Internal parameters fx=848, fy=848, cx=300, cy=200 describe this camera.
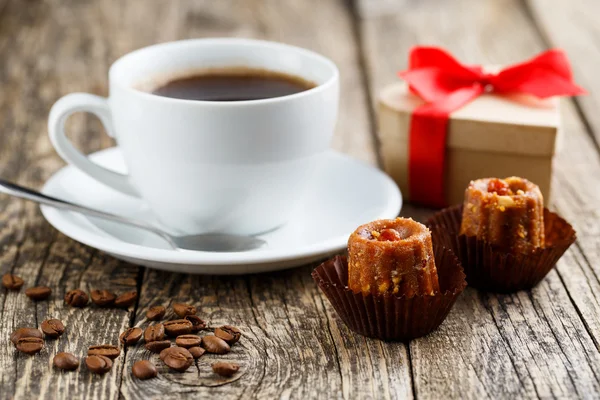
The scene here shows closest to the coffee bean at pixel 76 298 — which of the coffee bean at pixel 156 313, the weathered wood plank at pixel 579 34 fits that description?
the coffee bean at pixel 156 313

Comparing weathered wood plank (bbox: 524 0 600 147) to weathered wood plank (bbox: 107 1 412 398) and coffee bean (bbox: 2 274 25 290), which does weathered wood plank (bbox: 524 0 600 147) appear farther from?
coffee bean (bbox: 2 274 25 290)

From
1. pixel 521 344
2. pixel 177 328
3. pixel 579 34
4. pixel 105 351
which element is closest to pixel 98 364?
pixel 105 351

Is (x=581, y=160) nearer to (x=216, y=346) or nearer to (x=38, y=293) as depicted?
(x=216, y=346)

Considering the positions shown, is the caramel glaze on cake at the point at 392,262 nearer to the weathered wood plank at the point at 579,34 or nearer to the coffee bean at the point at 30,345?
the coffee bean at the point at 30,345

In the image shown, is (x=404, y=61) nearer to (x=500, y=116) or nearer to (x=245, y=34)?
(x=245, y=34)

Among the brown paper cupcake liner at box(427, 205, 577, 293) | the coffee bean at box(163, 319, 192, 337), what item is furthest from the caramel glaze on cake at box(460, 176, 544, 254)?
the coffee bean at box(163, 319, 192, 337)

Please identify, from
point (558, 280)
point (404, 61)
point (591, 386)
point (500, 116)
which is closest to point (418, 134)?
point (500, 116)
